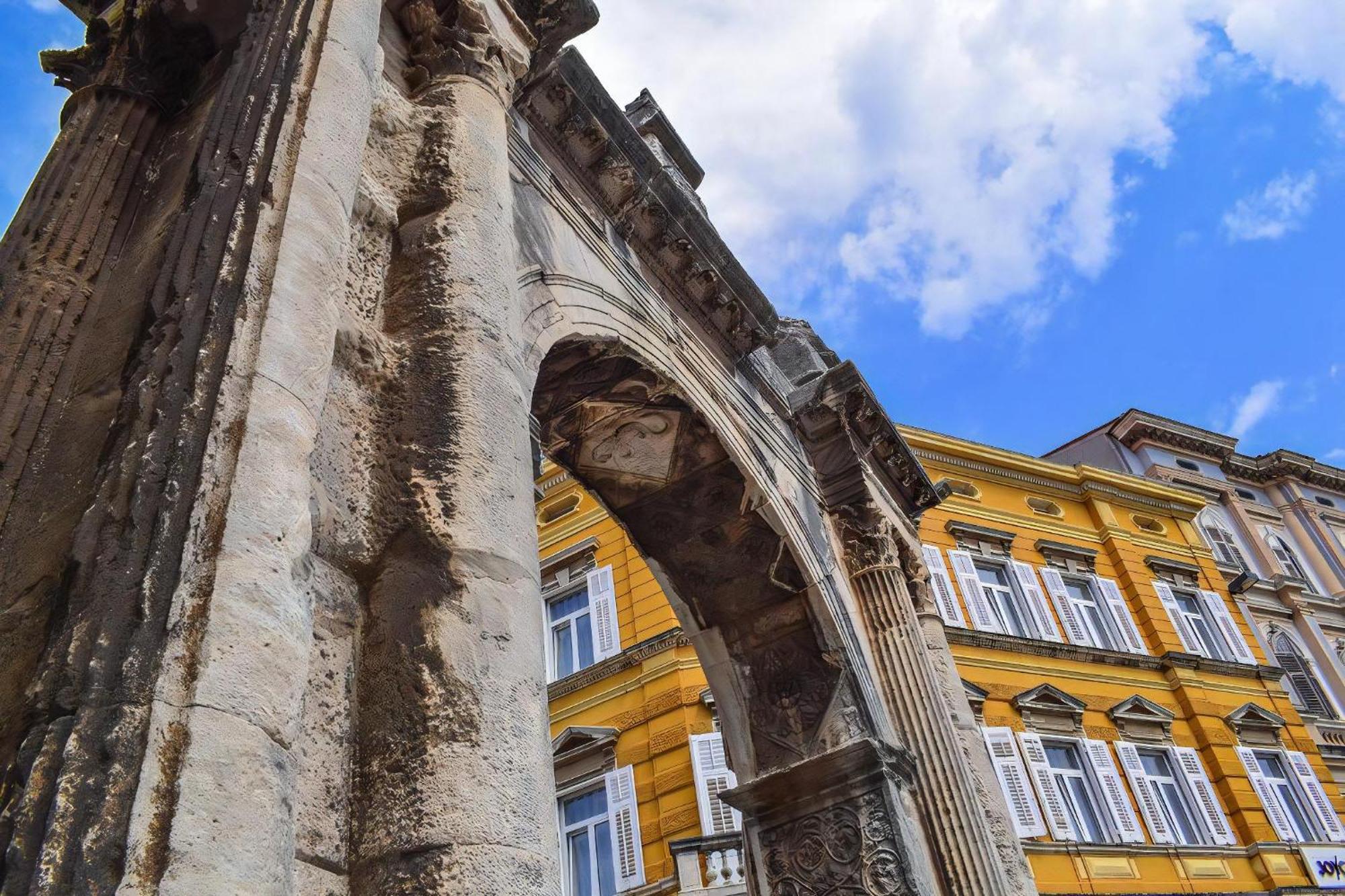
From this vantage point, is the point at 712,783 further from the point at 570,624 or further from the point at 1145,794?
the point at 1145,794

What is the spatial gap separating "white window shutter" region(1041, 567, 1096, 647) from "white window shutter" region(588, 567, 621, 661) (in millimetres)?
7257

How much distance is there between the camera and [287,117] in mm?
2311

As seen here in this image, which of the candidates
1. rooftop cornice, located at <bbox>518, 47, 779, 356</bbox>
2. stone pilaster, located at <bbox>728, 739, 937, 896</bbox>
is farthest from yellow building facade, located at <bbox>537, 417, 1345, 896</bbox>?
stone pilaster, located at <bbox>728, 739, 937, 896</bbox>

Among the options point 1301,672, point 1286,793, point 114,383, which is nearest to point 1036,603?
point 1286,793

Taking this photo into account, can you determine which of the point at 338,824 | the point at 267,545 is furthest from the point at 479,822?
the point at 267,545

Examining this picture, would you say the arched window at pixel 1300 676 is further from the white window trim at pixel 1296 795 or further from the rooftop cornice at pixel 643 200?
the rooftop cornice at pixel 643 200

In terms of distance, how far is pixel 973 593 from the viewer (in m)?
15.0

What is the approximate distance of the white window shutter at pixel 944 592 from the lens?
1436cm

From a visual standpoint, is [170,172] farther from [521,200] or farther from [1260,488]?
[1260,488]

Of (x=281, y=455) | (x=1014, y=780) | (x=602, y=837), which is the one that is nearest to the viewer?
(x=281, y=455)

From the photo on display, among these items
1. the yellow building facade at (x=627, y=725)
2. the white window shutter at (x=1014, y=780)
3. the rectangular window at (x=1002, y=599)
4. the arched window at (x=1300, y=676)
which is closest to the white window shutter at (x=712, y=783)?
the yellow building facade at (x=627, y=725)

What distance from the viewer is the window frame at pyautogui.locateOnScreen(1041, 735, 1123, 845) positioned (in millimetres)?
13227

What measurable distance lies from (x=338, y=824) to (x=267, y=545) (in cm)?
55

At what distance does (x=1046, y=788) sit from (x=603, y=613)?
611 centimetres
